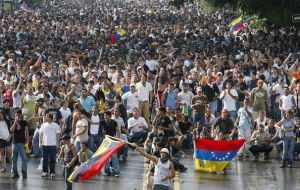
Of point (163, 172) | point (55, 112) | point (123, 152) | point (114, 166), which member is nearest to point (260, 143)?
point (123, 152)

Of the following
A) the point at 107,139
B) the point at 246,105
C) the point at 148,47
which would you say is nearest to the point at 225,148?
the point at 246,105

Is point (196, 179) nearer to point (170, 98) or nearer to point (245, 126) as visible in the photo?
point (245, 126)

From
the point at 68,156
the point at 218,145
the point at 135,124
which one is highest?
the point at 135,124

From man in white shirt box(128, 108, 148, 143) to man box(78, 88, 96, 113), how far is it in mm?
1420

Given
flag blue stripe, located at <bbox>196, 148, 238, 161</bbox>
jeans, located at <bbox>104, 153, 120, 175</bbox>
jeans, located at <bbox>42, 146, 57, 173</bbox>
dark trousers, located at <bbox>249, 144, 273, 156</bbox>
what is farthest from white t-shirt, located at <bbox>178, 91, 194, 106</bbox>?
jeans, located at <bbox>42, 146, 57, 173</bbox>

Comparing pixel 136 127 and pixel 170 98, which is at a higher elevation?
pixel 170 98

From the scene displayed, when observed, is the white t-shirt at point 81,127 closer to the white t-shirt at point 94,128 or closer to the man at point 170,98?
the white t-shirt at point 94,128

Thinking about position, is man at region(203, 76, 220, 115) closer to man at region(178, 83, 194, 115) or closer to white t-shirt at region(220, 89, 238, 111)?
man at region(178, 83, 194, 115)

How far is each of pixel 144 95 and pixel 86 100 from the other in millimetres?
2586

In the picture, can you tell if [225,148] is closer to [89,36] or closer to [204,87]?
[204,87]

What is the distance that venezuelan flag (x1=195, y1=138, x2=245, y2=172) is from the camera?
28.6 metres

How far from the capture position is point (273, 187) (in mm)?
26594

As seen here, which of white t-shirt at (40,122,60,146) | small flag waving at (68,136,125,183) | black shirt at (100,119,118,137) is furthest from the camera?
black shirt at (100,119,118,137)

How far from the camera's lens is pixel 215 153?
28.6 metres
